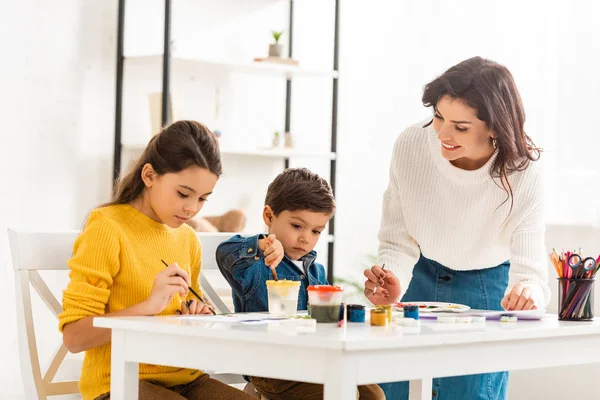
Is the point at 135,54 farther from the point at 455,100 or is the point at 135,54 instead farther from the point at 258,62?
the point at 455,100

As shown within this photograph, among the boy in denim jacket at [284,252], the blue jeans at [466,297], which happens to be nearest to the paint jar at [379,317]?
the boy in denim jacket at [284,252]

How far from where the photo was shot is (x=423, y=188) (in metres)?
2.27

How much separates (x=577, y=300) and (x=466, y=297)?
0.47 metres

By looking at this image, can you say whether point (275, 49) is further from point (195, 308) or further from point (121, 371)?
point (121, 371)

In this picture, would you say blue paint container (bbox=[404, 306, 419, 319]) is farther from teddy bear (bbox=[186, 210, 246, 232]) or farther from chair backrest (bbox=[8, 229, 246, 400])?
teddy bear (bbox=[186, 210, 246, 232])

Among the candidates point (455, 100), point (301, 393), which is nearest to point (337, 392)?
point (301, 393)

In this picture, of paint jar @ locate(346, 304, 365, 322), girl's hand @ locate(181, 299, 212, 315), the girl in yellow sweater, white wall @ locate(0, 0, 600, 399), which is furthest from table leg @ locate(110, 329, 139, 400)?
white wall @ locate(0, 0, 600, 399)

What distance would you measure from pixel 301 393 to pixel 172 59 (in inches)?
84.3

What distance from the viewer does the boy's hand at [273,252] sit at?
74.0 inches

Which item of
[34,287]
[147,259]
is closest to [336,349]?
[147,259]

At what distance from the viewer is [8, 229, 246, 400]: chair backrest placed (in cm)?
186

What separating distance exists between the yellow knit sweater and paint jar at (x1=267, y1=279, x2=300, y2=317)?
29 centimetres

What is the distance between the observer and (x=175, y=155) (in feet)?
6.20

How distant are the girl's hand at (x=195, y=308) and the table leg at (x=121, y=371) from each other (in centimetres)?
30
